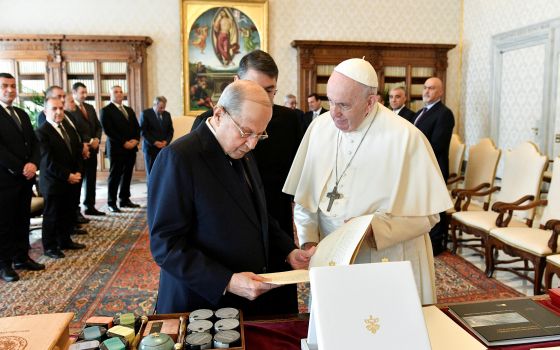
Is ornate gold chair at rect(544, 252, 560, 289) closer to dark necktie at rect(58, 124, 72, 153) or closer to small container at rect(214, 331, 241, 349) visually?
small container at rect(214, 331, 241, 349)

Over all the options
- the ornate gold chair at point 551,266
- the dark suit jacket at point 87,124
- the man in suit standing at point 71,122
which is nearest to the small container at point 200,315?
the ornate gold chair at point 551,266

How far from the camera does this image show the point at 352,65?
6.66ft

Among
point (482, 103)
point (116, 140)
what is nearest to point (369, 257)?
point (116, 140)

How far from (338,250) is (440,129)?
4.31 metres

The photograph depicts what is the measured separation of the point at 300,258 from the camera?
1.90 metres

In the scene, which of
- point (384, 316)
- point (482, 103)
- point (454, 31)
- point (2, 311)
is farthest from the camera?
point (454, 31)

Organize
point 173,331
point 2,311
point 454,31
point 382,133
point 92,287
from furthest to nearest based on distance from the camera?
1. point 454,31
2. point 92,287
3. point 2,311
4. point 382,133
5. point 173,331

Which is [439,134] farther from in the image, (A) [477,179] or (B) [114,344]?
(B) [114,344]

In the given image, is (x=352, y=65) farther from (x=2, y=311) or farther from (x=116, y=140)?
(x=116, y=140)

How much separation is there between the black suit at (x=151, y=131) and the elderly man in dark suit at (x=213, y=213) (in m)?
7.15

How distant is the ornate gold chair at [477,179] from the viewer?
17.1 ft

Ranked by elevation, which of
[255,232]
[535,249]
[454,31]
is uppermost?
[454,31]

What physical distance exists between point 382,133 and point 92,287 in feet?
10.7

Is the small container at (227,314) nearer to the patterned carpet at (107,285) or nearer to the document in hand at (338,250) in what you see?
the document in hand at (338,250)
